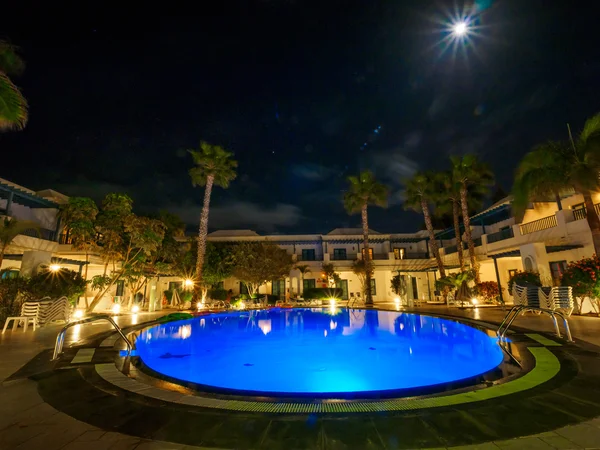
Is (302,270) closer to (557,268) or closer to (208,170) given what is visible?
(208,170)

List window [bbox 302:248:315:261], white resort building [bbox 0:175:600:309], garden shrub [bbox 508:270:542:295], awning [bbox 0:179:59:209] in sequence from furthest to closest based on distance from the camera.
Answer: window [bbox 302:248:315:261] → white resort building [bbox 0:175:600:309] → garden shrub [bbox 508:270:542:295] → awning [bbox 0:179:59:209]

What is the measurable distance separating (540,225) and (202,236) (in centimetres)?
2163

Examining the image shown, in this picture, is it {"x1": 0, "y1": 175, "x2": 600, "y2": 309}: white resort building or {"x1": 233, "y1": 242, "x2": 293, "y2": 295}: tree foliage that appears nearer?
{"x1": 0, "y1": 175, "x2": 600, "y2": 309}: white resort building

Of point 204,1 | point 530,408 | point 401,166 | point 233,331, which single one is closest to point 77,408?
point 530,408

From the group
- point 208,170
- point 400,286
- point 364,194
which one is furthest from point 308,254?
point 208,170

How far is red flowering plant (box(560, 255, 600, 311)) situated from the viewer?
1073 cm

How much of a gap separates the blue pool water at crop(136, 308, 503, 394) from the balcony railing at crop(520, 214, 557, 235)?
9.08m

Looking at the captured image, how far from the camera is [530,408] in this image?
3211 mm

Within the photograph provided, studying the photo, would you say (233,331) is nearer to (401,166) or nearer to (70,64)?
(70,64)

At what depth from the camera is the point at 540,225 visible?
16484mm

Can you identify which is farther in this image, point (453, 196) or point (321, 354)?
point (453, 196)

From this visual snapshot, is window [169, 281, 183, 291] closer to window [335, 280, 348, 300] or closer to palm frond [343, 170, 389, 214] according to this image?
window [335, 280, 348, 300]

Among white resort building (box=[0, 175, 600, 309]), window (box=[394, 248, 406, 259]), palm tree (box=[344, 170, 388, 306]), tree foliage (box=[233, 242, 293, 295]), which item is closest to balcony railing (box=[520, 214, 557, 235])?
white resort building (box=[0, 175, 600, 309])

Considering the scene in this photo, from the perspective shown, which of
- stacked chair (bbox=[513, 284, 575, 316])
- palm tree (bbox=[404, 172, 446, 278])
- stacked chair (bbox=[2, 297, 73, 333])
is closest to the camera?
stacked chair (bbox=[2, 297, 73, 333])
